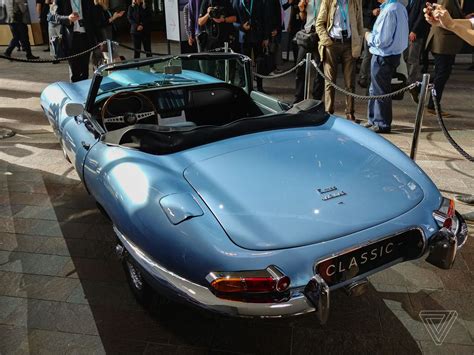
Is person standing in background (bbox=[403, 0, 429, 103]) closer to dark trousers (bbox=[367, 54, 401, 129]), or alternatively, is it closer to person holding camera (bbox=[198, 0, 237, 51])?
dark trousers (bbox=[367, 54, 401, 129])

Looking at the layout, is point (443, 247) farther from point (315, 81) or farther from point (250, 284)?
point (315, 81)

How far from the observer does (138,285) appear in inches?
Result: 104

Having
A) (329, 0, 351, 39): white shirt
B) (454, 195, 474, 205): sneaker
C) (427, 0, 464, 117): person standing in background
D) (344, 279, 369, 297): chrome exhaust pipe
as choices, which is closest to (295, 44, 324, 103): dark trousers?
(329, 0, 351, 39): white shirt

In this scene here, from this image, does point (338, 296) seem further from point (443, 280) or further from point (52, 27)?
point (52, 27)

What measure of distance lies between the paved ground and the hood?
44 centimetres

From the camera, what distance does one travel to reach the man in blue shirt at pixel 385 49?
4.92 meters

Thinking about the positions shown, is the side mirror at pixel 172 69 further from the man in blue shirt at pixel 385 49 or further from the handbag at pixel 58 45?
the handbag at pixel 58 45

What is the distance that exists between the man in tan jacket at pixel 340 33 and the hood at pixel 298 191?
10.8 ft

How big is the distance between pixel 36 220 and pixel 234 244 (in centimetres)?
241

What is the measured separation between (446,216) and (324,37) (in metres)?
3.85

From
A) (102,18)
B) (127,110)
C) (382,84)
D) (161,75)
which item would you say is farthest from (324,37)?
(102,18)

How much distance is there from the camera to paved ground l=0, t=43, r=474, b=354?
240cm

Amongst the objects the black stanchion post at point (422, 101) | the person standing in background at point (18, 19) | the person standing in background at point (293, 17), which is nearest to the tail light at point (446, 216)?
the black stanchion post at point (422, 101)

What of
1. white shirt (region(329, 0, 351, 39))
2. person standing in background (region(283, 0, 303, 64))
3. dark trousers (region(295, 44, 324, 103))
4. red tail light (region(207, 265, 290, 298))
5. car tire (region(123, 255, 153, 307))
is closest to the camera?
red tail light (region(207, 265, 290, 298))
